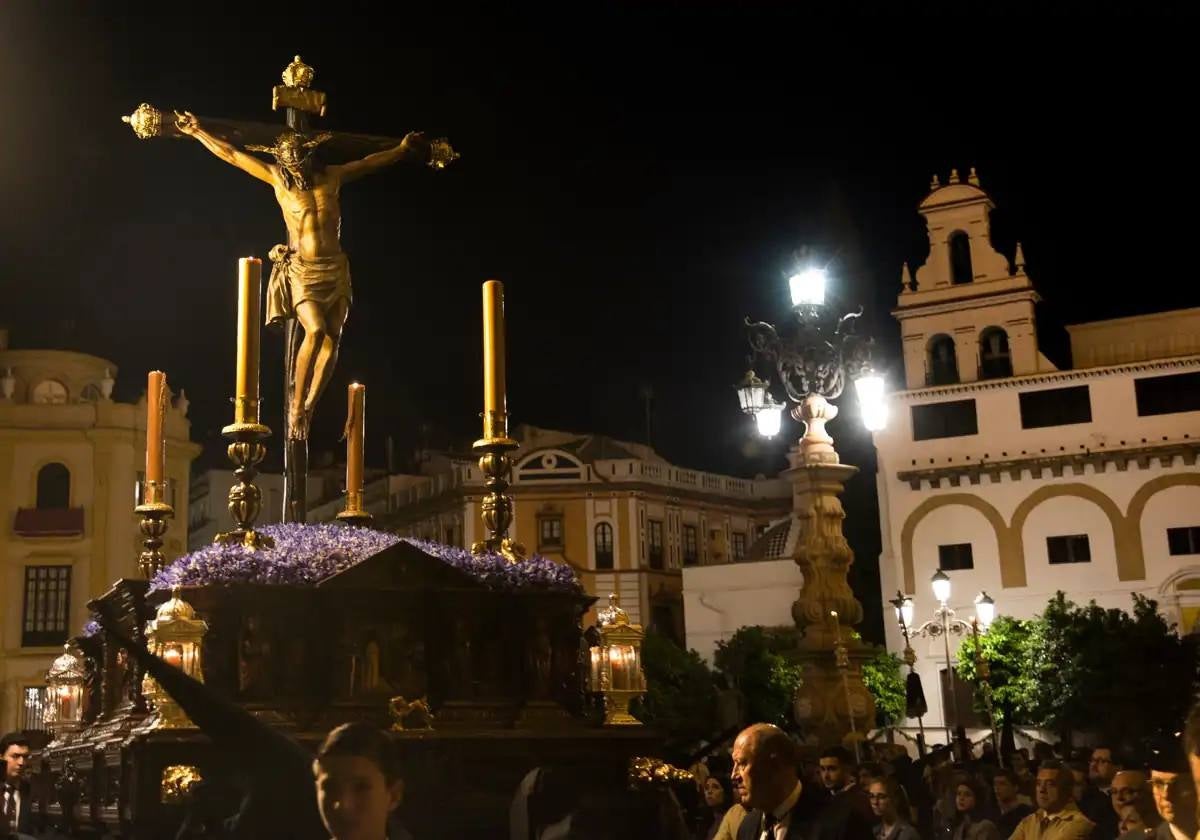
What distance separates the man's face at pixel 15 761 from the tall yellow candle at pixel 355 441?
5.02 m

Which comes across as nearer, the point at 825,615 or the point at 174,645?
the point at 174,645

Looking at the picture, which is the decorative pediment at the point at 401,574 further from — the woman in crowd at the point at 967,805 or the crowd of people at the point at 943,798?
the woman in crowd at the point at 967,805

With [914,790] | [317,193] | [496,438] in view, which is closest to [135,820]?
[496,438]

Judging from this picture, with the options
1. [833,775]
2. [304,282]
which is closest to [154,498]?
[304,282]

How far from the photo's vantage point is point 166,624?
865 centimetres

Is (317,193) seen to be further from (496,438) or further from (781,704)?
(781,704)

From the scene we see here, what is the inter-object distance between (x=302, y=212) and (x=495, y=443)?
96.7 inches

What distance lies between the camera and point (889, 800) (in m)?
9.16

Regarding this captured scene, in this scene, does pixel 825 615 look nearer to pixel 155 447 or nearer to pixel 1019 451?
pixel 155 447

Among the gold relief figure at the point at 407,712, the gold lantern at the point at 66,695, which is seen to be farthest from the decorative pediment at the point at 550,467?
the gold relief figure at the point at 407,712

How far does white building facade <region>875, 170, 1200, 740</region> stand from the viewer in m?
41.9

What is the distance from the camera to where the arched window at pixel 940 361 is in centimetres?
4509

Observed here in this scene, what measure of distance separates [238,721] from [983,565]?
42.8m

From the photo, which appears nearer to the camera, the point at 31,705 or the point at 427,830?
the point at 427,830
